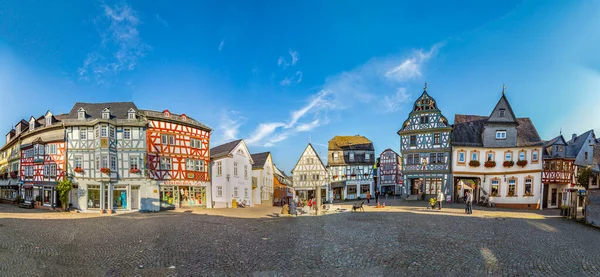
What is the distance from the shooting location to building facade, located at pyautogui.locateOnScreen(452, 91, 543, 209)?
29.3m

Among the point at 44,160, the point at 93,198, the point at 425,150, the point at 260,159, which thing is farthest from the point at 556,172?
the point at 44,160

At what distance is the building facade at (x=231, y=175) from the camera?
31.6 m

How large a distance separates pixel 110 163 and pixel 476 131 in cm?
3732

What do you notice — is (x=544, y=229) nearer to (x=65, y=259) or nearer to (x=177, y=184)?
(x=65, y=259)

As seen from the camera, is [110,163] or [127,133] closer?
[110,163]

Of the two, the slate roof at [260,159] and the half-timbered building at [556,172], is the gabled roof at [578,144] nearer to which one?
the half-timbered building at [556,172]

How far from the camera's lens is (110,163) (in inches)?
1025

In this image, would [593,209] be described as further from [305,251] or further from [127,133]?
[127,133]

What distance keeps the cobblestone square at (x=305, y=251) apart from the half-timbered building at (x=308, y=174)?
97.0ft

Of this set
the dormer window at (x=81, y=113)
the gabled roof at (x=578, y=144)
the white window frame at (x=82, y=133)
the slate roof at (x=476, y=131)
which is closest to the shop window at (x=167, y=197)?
the white window frame at (x=82, y=133)

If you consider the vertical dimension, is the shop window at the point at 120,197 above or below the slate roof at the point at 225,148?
below

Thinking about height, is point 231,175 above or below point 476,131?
below

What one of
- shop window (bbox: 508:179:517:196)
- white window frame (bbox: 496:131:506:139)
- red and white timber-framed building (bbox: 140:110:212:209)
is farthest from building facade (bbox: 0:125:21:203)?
shop window (bbox: 508:179:517:196)

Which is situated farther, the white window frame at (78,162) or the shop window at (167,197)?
the shop window at (167,197)
